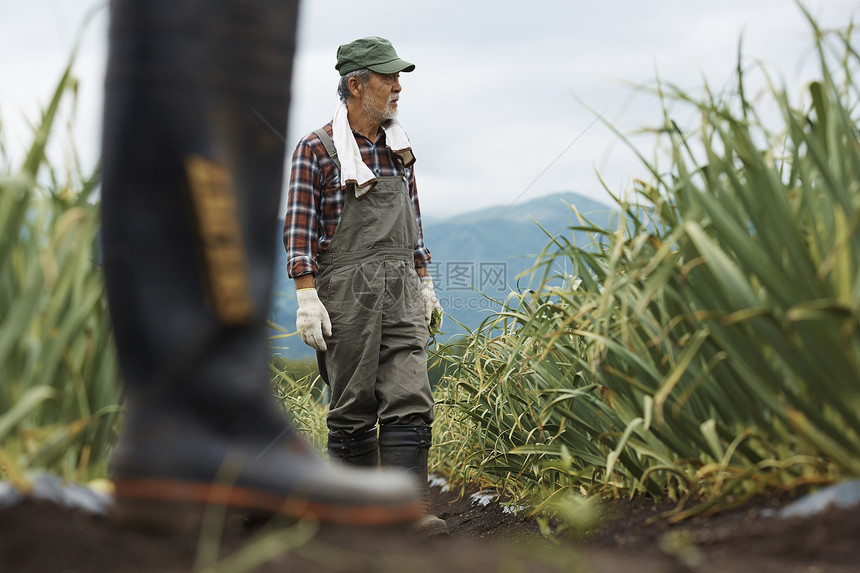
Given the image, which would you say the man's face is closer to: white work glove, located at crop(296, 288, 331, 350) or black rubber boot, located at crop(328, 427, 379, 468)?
white work glove, located at crop(296, 288, 331, 350)

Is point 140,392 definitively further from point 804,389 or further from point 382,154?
point 382,154

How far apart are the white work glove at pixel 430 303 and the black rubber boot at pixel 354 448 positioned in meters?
0.57

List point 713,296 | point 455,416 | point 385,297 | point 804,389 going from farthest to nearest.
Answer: point 455,416, point 385,297, point 713,296, point 804,389

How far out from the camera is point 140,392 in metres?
1.07

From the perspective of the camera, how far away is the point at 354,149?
10.2 feet

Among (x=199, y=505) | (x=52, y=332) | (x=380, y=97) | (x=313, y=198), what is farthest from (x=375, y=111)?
(x=199, y=505)

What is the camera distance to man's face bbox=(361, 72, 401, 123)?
3.21 metres

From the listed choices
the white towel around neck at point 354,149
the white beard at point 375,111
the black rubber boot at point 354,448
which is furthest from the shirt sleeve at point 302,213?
the black rubber boot at point 354,448

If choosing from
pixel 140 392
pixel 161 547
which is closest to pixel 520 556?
pixel 161 547

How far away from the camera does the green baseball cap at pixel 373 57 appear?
3223 mm

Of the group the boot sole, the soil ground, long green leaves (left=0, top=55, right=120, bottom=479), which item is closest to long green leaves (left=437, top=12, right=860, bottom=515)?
the soil ground

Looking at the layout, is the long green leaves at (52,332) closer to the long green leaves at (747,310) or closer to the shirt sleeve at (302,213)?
the long green leaves at (747,310)

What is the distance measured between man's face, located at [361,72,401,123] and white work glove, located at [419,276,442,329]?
742 millimetres

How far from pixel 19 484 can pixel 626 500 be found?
123 cm
